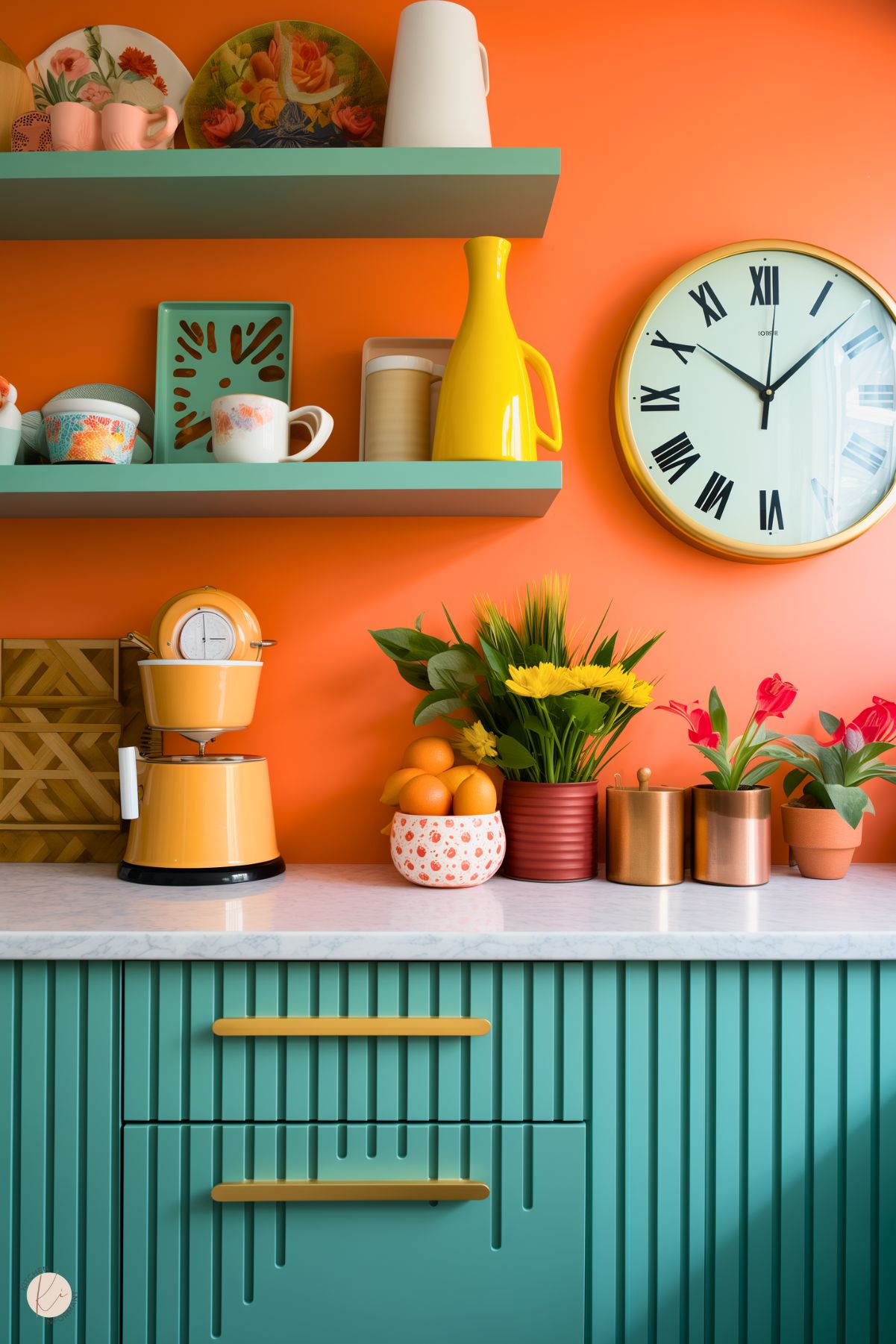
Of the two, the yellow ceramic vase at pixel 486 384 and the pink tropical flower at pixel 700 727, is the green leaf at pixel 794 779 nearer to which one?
the pink tropical flower at pixel 700 727

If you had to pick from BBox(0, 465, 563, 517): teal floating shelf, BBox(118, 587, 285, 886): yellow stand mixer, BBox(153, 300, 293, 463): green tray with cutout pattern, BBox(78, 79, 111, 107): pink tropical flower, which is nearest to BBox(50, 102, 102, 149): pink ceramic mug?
BBox(78, 79, 111, 107): pink tropical flower

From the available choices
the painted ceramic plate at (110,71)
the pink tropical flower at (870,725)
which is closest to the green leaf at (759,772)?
the pink tropical flower at (870,725)

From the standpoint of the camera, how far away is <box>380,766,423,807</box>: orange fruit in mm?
1453

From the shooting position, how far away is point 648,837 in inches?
56.2

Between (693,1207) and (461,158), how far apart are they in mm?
1470

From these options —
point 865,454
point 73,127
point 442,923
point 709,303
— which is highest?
point 73,127

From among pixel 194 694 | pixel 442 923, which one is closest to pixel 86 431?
pixel 194 694

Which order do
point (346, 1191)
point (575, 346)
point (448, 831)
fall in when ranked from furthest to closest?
point (575, 346) < point (448, 831) < point (346, 1191)

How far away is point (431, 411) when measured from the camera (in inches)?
60.9

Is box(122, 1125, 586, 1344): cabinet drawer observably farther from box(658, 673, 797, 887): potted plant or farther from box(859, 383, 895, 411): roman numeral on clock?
box(859, 383, 895, 411): roman numeral on clock

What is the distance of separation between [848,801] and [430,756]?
25.2 inches

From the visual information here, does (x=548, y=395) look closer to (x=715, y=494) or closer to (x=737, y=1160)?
(x=715, y=494)

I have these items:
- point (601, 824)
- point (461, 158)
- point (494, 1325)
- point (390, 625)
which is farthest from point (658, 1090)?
point (461, 158)

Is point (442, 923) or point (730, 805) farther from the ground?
point (730, 805)
